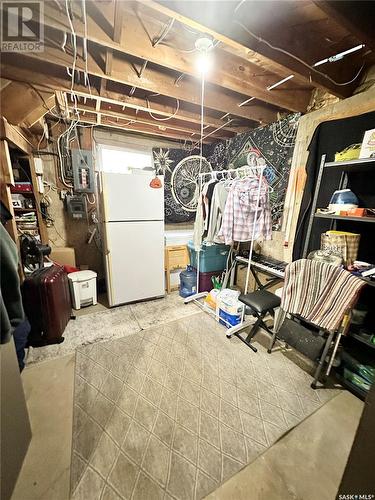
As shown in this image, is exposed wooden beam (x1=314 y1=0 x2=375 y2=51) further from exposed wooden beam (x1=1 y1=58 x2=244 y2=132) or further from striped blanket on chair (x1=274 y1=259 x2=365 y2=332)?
exposed wooden beam (x1=1 y1=58 x2=244 y2=132)

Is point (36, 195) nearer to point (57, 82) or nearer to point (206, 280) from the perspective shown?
point (57, 82)

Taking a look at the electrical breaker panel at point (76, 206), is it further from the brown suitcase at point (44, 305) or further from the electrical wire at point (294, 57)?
the electrical wire at point (294, 57)

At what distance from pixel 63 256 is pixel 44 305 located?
43.5 inches

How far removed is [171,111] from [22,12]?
1.46m

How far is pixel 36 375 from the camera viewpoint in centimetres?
164

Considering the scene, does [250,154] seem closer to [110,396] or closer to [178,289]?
[178,289]

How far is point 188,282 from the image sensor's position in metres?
3.02

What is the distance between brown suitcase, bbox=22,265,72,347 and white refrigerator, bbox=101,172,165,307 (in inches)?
26.2

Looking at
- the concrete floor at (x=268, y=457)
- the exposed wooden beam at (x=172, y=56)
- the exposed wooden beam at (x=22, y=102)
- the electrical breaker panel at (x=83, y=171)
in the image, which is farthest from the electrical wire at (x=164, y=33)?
the concrete floor at (x=268, y=457)

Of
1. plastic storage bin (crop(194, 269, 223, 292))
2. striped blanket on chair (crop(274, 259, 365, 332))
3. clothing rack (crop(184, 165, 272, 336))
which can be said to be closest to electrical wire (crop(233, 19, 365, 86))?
clothing rack (crop(184, 165, 272, 336))

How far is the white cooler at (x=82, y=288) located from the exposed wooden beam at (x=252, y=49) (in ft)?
8.25

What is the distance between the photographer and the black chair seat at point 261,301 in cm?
193

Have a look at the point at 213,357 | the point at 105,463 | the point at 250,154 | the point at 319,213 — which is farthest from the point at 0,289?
the point at 250,154

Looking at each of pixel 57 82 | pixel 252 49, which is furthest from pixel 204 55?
pixel 57 82
